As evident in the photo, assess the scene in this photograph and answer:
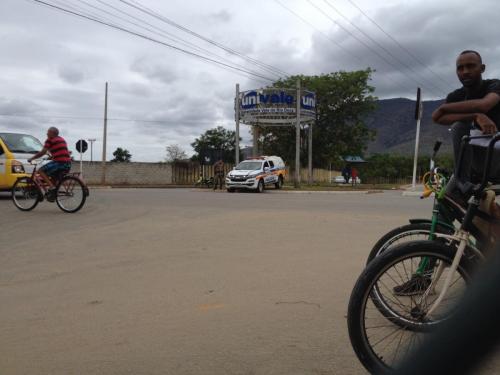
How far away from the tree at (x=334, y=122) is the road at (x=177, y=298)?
138 ft

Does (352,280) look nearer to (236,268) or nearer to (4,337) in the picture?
(236,268)

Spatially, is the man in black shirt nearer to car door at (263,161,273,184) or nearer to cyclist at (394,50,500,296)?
cyclist at (394,50,500,296)

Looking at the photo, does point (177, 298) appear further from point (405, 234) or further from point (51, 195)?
point (51, 195)

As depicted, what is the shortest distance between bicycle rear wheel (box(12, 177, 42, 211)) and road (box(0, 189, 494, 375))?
1.91 m

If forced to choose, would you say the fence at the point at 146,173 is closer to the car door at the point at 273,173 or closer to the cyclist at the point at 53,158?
the car door at the point at 273,173

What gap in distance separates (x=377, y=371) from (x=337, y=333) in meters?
0.80

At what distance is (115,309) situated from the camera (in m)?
3.82

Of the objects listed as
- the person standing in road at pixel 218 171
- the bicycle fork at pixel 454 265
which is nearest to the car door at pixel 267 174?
the person standing in road at pixel 218 171

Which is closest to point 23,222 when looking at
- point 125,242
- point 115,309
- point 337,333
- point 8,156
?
point 125,242

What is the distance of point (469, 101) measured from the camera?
3.29 metres

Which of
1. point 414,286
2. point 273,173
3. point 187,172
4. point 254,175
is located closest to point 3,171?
point 254,175

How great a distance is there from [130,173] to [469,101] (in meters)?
34.2

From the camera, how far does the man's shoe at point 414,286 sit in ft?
9.26

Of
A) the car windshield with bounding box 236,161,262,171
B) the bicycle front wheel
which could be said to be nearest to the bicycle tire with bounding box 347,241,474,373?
the bicycle front wheel
